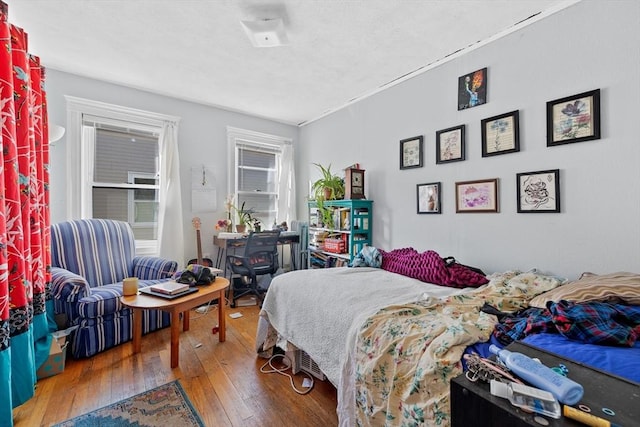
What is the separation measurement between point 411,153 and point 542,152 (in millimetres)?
1067

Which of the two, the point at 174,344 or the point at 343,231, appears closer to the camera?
the point at 174,344

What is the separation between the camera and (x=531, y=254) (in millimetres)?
1972

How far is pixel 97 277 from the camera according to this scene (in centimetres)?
253

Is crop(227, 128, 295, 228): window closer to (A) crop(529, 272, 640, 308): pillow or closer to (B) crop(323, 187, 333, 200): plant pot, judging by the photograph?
(B) crop(323, 187, 333, 200): plant pot

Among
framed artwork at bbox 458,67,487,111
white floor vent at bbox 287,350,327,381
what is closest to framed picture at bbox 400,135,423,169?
framed artwork at bbox 458,67,487,111

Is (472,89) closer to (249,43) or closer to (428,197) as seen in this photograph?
(428,197)

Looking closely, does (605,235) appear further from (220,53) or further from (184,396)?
(220,53)

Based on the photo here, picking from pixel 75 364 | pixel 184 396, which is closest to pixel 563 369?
pixel 184 396

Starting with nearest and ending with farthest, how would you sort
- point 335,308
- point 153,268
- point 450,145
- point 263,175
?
1. point 335,308
2. point 450,145
3. point 153,268
4. point 263,175

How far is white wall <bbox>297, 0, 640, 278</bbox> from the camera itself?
161cm

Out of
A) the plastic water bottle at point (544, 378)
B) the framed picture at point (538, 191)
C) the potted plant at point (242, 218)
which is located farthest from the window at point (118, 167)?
the framed picture at point (538, 191)

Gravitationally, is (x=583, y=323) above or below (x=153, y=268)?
above

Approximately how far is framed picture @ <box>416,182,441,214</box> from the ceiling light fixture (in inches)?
69.2

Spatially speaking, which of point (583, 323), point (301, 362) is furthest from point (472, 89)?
point (301, 362)
